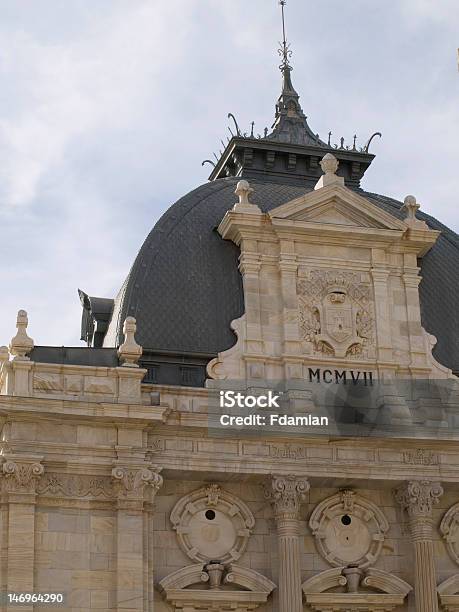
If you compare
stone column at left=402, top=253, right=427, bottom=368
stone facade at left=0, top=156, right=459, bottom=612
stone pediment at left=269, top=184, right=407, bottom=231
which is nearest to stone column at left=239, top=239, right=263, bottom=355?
stone facade at left=0, top=156, right=459, bottom=612

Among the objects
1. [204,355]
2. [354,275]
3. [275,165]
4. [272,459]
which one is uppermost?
[275,165]

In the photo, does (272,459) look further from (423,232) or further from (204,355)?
(423,232)

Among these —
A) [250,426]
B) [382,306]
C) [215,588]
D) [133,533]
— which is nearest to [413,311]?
[382,306]

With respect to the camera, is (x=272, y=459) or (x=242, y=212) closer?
(x=272, y=459)

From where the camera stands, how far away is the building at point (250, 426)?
27.4m

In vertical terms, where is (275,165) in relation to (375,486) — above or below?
above

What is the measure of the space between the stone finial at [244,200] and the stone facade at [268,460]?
8 centimetres

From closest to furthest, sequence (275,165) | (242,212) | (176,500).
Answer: (176,500) < (242,212) < (275,165)

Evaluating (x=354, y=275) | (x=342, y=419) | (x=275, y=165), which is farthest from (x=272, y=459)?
(x=275, y=165)

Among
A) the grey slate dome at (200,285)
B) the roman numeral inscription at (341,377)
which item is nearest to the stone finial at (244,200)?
the grey slate dome at (200,285)

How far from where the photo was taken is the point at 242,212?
101 feet

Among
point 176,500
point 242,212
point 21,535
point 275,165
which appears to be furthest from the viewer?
point 275,165

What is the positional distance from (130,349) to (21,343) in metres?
2.16

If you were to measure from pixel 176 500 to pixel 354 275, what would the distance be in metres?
6.41
